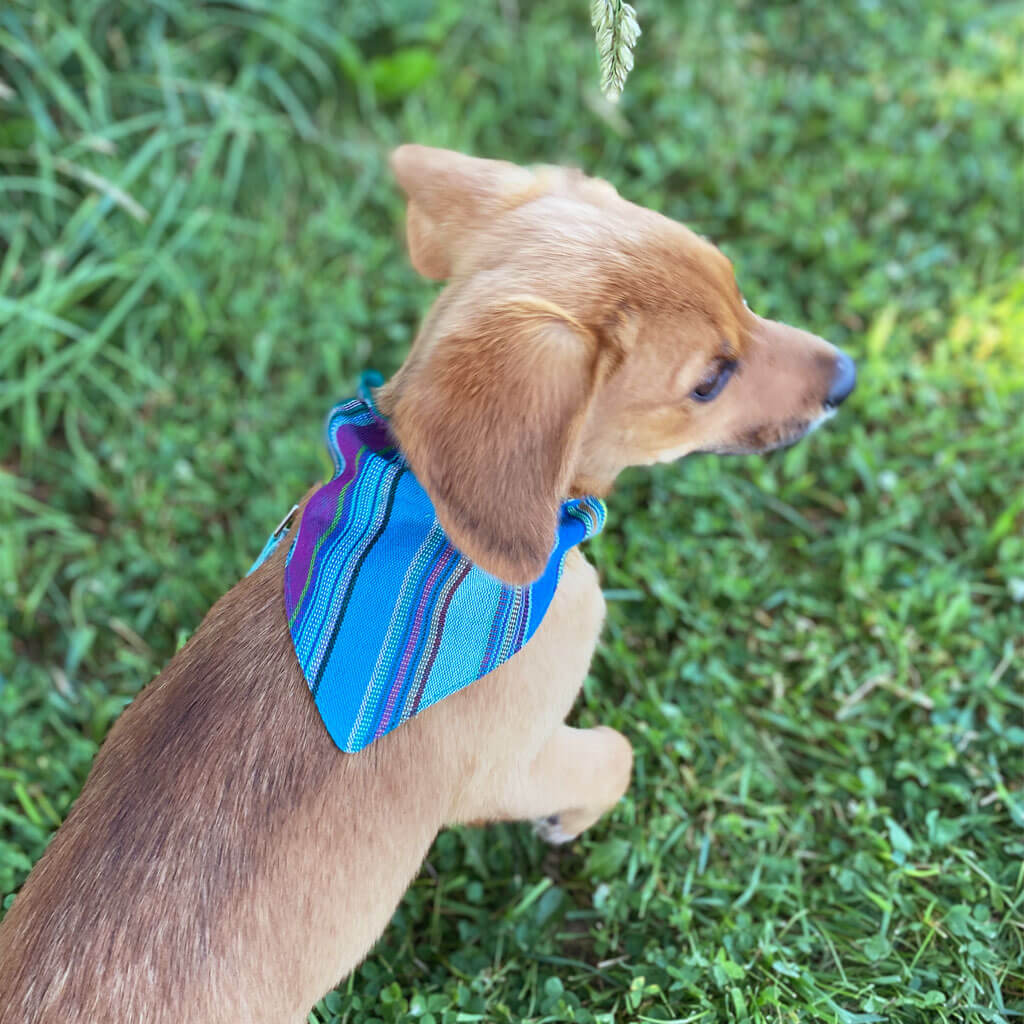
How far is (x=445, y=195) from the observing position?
2.34m

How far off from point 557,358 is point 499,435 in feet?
0.64

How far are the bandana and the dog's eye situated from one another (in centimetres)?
59

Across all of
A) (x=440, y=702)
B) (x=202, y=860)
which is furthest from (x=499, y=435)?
(x=202, y=860)

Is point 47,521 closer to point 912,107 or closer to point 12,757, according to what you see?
point 12,757

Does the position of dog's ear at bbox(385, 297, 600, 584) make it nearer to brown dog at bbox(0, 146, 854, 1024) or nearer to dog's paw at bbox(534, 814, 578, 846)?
brown dog at bbox(0, 146, 854, 1024)

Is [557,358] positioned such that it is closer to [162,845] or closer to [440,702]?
[440,702]

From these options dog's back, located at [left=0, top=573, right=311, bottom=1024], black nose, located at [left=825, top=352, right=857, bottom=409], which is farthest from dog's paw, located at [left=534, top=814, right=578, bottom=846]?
black nose, located at [left=825, top=352, right=857, bottom=409]

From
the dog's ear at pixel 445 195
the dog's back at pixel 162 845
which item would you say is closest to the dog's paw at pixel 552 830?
the dog's back at pixel 162 845

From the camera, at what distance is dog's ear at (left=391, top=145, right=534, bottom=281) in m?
2.31

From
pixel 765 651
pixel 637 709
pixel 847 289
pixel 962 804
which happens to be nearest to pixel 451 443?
pixel 637 709

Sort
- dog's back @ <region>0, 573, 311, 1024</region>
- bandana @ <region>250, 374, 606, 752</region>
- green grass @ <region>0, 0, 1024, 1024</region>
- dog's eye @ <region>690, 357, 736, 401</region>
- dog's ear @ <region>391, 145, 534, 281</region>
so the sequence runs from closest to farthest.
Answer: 1. dog's back @ <region>0, 573, 311, 1024</region>
2. bandana @ <region>250, 374, 606, 752</region>
3. dog's eye @ <region>690, 357, 736, 401</region>
4. dog's ear @ <region>391, 145, 534, 281</region>
5. green grass @ <region>0, 0, 1024, 1024</region>

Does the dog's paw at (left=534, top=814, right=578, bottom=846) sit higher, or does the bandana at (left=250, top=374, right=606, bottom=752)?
the bandana at (left=250, top=374, right=606, bottom=752)

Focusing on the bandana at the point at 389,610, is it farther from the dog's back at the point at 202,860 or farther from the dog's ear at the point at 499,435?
the dog's ear at the point at 499,435

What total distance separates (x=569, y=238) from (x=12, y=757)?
244 centimetres
